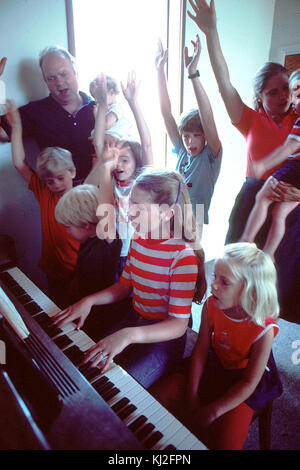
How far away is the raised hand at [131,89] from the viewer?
1.29 metres

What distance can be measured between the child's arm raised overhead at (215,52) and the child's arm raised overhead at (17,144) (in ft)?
2.73

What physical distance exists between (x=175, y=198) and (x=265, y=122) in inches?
19.2

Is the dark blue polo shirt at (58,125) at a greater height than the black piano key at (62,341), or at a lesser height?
greater

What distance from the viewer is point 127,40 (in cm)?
138

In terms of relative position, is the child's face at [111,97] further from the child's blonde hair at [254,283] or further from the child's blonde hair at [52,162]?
the child's blonde hair at [254,283]

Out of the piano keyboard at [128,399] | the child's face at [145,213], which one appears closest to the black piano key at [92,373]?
the piano keyboard at [128,399]

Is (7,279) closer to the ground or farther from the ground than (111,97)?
closer to the ground

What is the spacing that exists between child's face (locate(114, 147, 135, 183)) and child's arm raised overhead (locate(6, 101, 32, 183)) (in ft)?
1.37

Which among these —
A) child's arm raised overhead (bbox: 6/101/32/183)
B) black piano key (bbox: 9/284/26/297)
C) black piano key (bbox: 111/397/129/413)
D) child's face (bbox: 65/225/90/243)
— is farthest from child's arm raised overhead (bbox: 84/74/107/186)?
black piano key (bbox: 111/397/129/413)

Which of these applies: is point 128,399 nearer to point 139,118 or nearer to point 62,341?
point 62,341

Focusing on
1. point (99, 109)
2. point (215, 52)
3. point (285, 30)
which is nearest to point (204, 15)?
point (215, 52)

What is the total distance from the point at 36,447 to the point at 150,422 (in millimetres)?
314

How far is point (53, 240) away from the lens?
1.38 m
